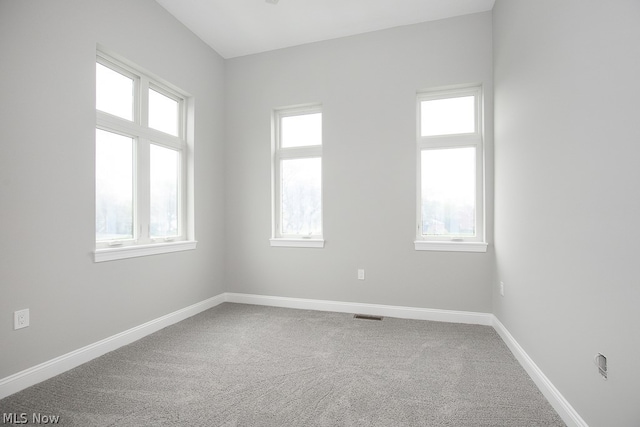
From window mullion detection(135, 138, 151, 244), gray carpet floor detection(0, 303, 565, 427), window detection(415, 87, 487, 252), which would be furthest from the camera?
window detection(415, 87, 487, 252)

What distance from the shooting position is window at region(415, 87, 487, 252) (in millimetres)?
3166

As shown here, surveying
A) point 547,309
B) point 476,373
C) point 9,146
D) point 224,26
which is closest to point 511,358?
point 476,373

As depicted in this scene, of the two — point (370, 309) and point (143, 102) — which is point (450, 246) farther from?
point (143, 102)

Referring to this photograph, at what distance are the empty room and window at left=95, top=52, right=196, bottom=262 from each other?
2 centimetres

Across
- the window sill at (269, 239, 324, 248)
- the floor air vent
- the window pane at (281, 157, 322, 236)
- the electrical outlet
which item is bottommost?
the floor air vent

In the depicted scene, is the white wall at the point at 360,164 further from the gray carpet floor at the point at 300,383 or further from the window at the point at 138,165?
the window at the point at 138,165

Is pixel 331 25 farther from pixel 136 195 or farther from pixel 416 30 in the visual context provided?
pixel 136 195

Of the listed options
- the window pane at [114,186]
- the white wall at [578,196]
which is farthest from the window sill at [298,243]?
the white wall at [578,196]

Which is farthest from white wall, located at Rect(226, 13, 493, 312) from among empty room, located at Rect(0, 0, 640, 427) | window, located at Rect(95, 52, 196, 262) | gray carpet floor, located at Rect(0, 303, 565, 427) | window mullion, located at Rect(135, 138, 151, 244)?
window mullion, located at Rect(135, 138, 151, 244)

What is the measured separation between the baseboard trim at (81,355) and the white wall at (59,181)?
1.7 inches

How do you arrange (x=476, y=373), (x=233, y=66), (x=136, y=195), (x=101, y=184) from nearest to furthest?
(x=476, y=373)
(x=101, y=184)
(x=136, y=195)
(x=233, y=66)

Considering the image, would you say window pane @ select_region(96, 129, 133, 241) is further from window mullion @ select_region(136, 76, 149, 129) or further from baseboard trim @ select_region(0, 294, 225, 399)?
baseboard trim @ select_region(0, 294, 225, 399)

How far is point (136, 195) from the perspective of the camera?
111 inches

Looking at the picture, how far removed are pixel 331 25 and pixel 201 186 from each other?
2182 millimetres
